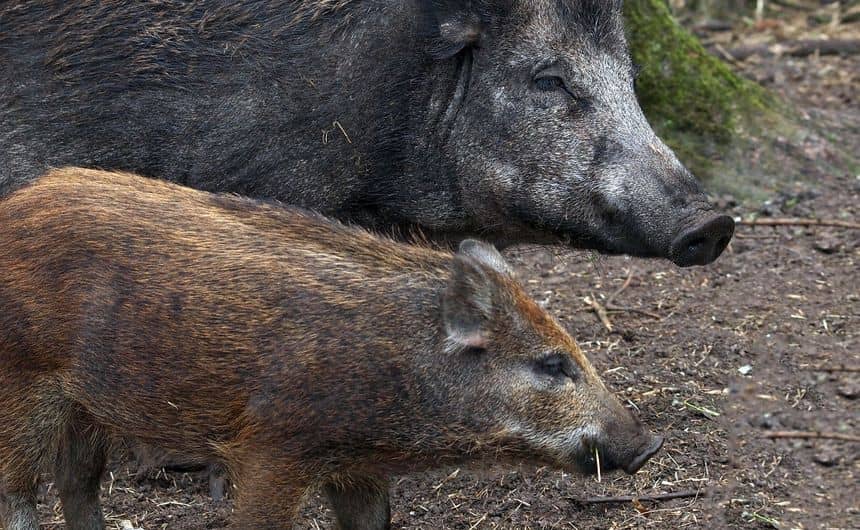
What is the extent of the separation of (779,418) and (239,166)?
2.82 meters

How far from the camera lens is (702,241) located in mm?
5930

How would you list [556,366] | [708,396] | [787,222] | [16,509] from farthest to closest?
[787,222]
[708,396]
[16,509]
[556,366]

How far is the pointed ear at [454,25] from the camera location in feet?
20.6

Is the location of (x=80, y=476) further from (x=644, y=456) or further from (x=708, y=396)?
(x=708, y=396)

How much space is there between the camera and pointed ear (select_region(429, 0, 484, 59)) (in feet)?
20.6

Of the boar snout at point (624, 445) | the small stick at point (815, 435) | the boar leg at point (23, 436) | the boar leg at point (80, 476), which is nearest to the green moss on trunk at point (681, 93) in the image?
the small stick at point (815, 435)

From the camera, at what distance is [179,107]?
6.29 meters

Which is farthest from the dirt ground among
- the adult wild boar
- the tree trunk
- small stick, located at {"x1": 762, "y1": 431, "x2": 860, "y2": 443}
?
the adult wild boar

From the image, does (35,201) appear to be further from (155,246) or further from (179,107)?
(179,107)

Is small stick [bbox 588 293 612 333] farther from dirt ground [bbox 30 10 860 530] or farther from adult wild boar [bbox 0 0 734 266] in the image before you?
adult wild boar [bbox 0 0 734 266]

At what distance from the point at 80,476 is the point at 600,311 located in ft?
11.2

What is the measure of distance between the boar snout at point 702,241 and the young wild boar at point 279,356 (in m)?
1.00

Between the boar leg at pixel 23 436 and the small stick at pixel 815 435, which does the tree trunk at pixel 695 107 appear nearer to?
the small stick at pixel 815 435

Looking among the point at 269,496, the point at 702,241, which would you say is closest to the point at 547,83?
the point at 702,241
